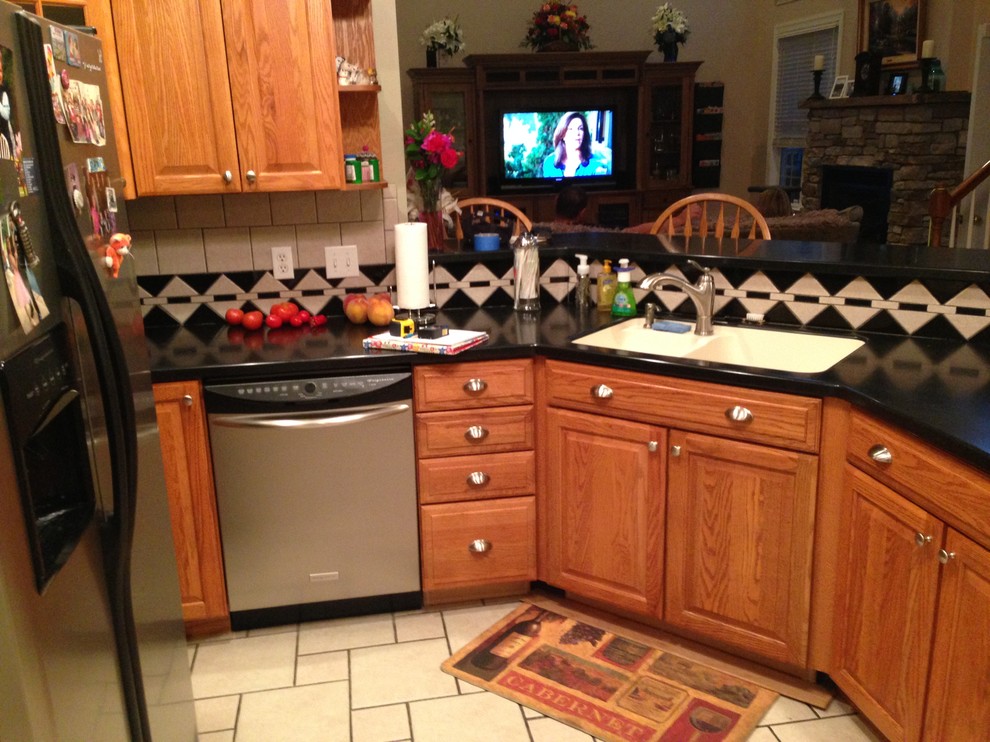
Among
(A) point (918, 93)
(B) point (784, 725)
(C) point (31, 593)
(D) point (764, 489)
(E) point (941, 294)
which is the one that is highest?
(A) point (918, 93)

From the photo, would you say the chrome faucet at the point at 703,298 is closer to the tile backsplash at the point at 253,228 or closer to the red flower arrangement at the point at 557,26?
the tile backsplash at the point at 253,228

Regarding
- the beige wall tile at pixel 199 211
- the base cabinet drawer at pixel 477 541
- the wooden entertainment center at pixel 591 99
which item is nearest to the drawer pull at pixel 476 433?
the base cabinet drawer at pixel 477 541

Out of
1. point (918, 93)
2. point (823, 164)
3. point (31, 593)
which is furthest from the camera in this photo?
point (823, 164)

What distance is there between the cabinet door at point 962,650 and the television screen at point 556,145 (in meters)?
7.12

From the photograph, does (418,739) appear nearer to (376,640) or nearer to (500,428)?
(376,640)

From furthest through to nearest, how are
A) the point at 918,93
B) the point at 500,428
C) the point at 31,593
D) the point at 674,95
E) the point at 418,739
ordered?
the point at 674,95 < the point at 918,93 < the point at 500,428 < the point at 418,739 < the point at 31,593

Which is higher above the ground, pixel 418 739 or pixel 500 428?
pixel 500 428

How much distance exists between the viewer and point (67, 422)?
54.5 inches

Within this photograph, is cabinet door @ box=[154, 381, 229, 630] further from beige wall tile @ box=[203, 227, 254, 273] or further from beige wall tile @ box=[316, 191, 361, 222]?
beige wall tile @ box=[316, 191, 361, 222]

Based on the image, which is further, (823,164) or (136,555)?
(823,164)

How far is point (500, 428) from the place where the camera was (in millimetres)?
2639

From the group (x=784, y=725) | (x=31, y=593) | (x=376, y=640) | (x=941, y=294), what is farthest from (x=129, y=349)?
(x=941, y=294)

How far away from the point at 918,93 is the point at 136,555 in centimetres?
646

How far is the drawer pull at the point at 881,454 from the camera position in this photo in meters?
1.91
